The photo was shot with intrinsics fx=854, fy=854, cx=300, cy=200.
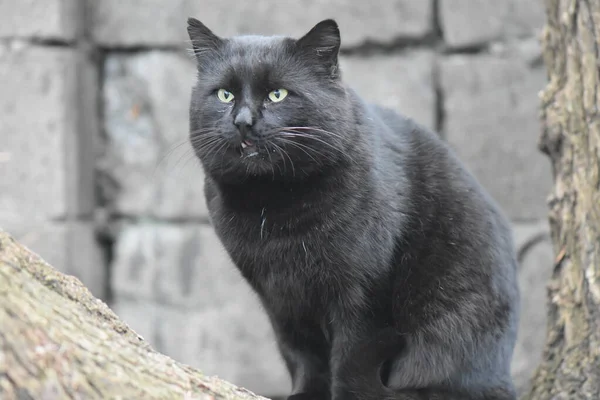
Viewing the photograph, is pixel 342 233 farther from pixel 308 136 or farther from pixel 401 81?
pixel 401 81

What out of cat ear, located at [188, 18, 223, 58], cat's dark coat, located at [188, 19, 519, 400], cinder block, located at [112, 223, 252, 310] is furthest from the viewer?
cinder block, located at [112, 223, 252, 310]

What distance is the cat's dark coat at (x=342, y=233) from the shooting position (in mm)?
2051

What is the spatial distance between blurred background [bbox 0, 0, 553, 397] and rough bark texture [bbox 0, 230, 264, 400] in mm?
2067

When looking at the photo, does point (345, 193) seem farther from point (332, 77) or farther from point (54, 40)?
point (54, 40)

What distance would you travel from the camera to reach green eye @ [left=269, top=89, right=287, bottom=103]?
2057 millimetres

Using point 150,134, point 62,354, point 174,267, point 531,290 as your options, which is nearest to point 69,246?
point 174,267

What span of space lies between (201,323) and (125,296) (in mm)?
356

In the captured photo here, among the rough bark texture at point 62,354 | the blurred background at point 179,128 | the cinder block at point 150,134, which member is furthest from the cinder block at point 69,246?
the rough bark texture at point 62,354

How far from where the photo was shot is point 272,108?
2.03 m

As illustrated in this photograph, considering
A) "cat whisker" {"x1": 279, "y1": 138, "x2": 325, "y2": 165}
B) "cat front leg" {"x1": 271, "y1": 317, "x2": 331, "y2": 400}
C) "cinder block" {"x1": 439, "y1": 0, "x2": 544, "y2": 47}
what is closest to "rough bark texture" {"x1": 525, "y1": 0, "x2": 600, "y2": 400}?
"cat front leg" {"x1": 271, "y1": 317, "x2": 331, "y2": 400}

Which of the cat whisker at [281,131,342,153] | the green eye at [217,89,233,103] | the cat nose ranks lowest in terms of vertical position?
the cat whisker at [281,131,342,153]

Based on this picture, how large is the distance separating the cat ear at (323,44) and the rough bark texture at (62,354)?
90 cm

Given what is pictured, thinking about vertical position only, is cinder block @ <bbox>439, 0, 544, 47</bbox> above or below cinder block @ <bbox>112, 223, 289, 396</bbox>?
above

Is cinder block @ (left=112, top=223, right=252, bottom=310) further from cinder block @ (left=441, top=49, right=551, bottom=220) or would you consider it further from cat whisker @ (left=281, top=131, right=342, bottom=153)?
cat whisker @ (left=281, top=131, right=342, bottom=153)
